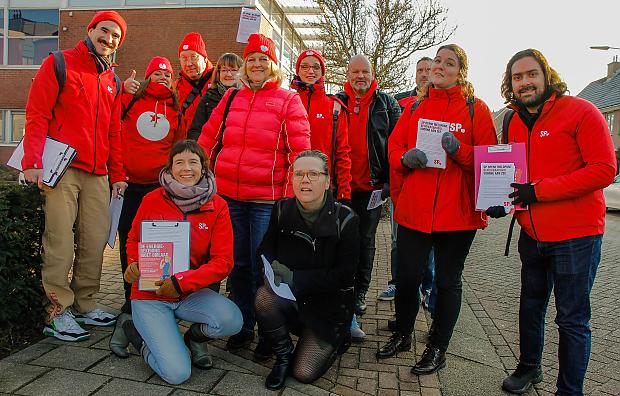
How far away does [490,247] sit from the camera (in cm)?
998

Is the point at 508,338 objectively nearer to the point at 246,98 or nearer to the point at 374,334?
the point at 374,334

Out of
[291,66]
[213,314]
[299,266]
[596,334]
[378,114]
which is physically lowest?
[596,334]

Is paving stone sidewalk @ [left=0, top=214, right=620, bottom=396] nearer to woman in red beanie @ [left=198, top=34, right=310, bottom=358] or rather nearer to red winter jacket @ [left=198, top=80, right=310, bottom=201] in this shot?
woman in red beanie @ [left=198, top=34, right=310, bottom=358]

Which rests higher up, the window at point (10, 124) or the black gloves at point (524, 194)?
the window at point (10, 124)

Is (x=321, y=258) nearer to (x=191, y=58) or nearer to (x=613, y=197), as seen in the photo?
(x=191, y=58)

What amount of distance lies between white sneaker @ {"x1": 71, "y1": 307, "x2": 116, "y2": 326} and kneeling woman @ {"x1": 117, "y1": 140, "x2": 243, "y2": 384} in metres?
0.62

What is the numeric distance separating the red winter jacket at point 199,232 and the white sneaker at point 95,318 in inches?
28.5

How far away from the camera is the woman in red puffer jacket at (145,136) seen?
4.49 meters

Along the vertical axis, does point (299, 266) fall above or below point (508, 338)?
above

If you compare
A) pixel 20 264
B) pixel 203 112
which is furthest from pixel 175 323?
pixel 203 112

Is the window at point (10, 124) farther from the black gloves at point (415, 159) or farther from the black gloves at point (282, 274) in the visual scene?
the black gloves at point (415, 159)

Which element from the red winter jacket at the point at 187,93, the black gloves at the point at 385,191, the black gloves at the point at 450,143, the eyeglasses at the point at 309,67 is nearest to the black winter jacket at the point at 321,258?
the black gloves at the point at 450,143

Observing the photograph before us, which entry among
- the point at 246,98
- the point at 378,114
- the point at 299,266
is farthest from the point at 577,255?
the point at 246,98

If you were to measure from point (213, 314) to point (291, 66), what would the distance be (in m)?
22.6
